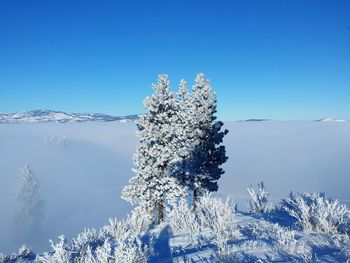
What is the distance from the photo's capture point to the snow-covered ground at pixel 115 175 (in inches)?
2873

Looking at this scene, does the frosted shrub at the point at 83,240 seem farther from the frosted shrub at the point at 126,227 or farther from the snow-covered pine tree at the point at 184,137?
the snow-covered pine tree at the point at 184,137

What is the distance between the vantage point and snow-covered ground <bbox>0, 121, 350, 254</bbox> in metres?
73.0

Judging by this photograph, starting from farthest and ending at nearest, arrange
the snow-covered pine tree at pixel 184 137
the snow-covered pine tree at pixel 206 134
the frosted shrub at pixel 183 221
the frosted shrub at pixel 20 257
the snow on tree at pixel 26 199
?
the snow on tree at pixel 26 199 < the snow-covered pine tree at pixel 206 134 < the snow-covered pine tree at pixel 184 137 < the frosted shrub at pixel 183 221 < the frosted shrub at pixel 20 257

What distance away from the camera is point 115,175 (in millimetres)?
128375

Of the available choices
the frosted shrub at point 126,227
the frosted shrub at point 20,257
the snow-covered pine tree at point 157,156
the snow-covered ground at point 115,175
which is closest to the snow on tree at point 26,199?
the snow-covered ground at point 115,175

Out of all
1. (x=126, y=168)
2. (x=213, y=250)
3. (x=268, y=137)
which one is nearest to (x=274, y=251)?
(x=213, y=250)

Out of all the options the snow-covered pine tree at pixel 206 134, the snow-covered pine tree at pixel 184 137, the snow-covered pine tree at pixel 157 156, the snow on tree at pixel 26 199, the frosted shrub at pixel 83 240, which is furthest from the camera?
the snow on tree at pixel 26 199

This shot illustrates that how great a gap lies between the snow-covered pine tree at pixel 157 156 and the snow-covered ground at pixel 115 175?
137 ft

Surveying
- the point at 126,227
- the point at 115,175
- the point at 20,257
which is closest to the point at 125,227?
the point at 126,227

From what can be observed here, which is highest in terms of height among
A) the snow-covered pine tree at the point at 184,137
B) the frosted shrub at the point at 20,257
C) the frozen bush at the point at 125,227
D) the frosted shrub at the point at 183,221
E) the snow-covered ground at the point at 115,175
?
the snow-covered pine tree at the point at 184,137

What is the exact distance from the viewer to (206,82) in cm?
2409

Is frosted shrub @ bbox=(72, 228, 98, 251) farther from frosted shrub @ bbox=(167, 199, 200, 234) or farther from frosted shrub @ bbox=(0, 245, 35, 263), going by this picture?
frosted shrub @ bbox=(167, 199, 200, 234)

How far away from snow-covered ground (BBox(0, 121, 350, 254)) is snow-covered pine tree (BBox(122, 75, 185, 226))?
137ft

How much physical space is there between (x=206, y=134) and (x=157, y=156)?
489 centimetres
